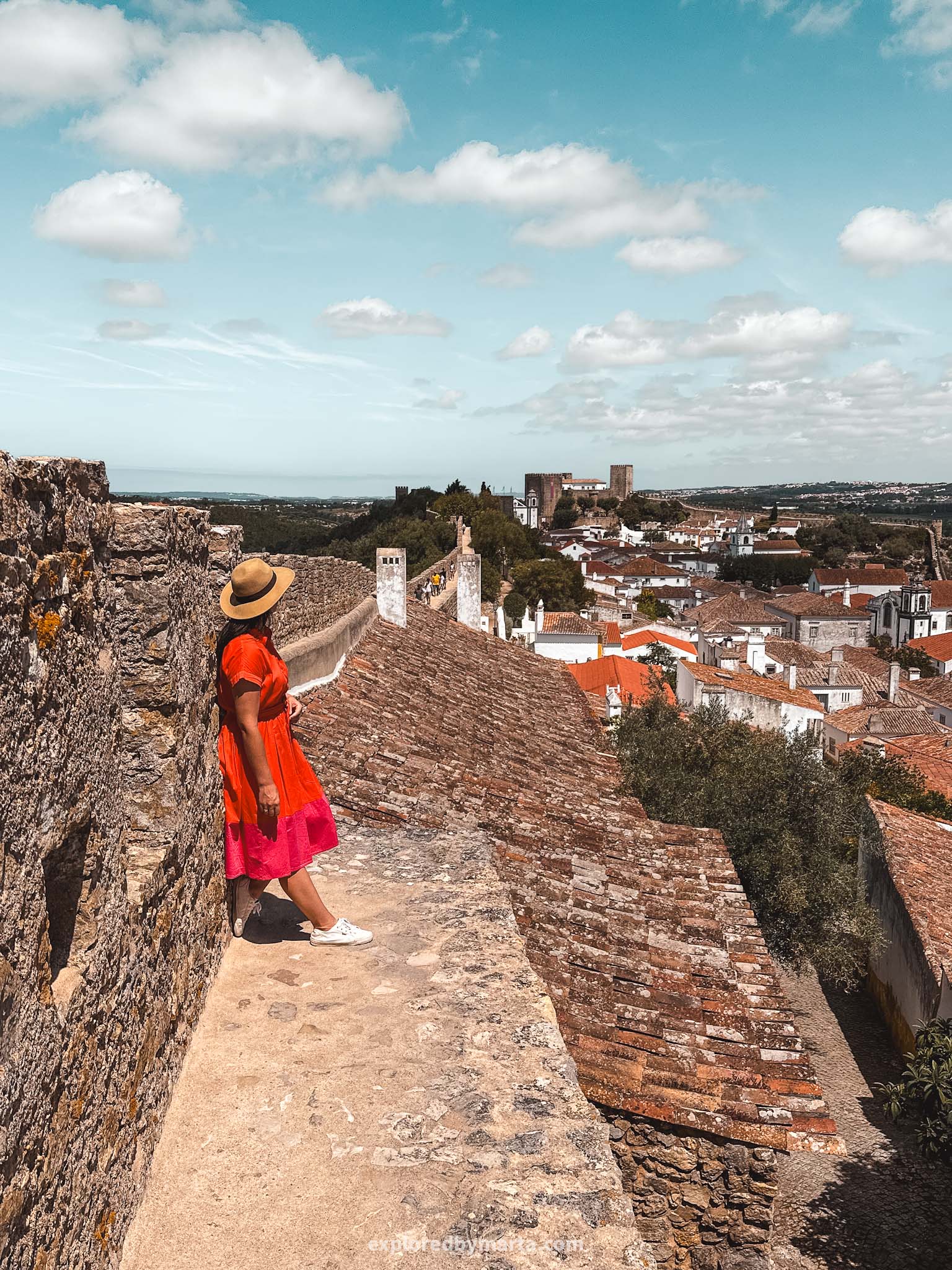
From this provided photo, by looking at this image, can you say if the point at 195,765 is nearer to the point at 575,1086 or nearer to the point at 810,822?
the point at 575,1086

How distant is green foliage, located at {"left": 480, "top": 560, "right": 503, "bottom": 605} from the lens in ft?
149

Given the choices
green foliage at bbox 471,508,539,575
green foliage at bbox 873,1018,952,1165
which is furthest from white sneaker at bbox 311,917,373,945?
green foliage at bbox 471,508,539,575

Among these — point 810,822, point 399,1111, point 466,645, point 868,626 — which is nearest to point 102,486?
point 399,1111

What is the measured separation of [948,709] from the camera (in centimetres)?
3919

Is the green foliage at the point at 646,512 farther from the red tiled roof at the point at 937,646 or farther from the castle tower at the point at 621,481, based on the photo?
the red tiled roof at the point at 937,646

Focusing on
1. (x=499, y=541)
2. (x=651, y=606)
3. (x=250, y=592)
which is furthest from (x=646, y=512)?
(x=250, y=592)

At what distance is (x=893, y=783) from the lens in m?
23.8

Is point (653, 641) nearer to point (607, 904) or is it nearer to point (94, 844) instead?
point (607, 904)

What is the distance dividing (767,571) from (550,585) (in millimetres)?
48283

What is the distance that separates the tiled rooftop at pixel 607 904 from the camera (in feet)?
15.2

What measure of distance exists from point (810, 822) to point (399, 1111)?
14.1 m

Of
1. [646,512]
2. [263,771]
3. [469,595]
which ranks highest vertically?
[646,512]

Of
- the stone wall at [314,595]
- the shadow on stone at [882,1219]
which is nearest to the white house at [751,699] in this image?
the shadow on stone at [882,1219]

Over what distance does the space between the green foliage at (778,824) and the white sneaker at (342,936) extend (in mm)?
9510
